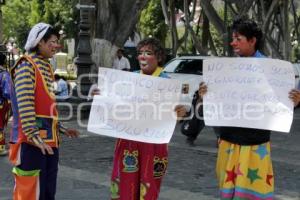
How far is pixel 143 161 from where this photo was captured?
5.02 metres

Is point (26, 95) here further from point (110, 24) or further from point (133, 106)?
point (110, 24)

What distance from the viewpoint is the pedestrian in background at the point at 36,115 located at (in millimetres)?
4676

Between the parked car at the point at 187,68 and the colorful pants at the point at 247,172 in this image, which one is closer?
the colorful pants at the point at 247,172

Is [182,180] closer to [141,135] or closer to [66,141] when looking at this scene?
[141,135]

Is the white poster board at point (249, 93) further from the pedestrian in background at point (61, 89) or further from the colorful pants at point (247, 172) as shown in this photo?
the pedestrian in background at point (61, 89)

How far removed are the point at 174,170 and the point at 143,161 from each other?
3444 mm

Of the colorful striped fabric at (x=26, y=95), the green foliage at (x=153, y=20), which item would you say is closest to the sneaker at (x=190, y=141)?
the colorful striped fabric at (x=26, y=95)

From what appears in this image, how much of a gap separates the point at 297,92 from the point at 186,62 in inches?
467

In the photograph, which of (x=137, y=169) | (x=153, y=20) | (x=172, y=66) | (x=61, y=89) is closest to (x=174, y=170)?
(x=137, y=169)

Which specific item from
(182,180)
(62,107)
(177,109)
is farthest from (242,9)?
(177,109)

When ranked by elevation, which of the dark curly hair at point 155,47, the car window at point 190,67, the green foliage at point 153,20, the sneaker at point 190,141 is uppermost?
the green foliage at point 153,20

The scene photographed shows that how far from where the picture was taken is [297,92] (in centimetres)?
469

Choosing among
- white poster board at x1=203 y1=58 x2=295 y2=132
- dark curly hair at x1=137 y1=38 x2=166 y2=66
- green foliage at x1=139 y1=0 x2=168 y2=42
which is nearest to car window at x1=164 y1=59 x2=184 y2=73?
dark curly hair at x1=137 y1=38 x2=166 y2=66

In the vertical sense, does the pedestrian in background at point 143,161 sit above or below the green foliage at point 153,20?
below
